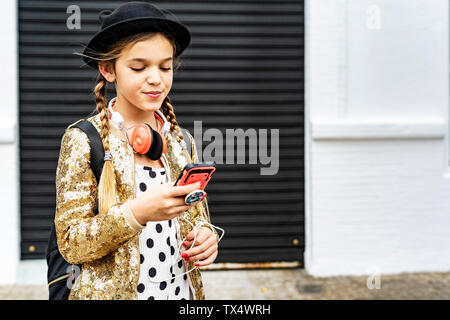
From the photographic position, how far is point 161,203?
1494 mm

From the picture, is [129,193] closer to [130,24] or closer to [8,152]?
[130,24]

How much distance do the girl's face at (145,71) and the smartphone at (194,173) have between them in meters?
0.35

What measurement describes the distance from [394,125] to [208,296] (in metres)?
3.22

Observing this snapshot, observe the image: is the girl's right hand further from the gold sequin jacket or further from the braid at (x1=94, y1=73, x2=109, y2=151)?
the braid at (x1=94, y1=73, x2=109, y2=151)

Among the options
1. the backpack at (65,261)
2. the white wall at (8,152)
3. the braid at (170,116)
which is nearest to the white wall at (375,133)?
the white wall at (8,152)

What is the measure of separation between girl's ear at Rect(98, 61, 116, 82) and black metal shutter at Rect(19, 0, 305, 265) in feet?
14.6

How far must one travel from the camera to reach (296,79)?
638 centimetres

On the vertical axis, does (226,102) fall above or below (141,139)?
above

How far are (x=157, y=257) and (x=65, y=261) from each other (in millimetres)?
342

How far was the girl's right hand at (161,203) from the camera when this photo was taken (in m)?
1.50

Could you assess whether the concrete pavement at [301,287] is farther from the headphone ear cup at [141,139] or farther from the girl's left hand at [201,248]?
the headphone ear cup at [141,139]

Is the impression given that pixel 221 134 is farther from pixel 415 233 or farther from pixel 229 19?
pixel 415 233

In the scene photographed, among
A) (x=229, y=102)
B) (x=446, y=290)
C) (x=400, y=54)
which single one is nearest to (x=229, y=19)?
(x=229, y=102)

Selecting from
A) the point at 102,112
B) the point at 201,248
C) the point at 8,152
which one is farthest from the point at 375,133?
the point at 102,112
